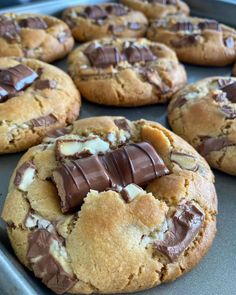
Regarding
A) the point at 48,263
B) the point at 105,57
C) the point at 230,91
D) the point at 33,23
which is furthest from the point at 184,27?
the point at 48,263

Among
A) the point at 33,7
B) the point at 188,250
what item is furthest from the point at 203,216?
the point at 33,7

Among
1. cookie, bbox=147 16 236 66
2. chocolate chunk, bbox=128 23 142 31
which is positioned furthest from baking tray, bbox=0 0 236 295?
chocolate chunk, bbox=128 23 142 31

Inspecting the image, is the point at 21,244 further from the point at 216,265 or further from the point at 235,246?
the point at 235,246

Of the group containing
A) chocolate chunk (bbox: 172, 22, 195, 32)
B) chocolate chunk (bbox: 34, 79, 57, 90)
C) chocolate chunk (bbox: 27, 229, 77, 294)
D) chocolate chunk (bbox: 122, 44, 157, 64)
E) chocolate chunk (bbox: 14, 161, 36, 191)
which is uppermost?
chocolate chunk (bbox: 172, 22, 195, 32)

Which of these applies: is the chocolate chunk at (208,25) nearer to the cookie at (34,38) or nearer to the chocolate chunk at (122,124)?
the cookie at (34,38)

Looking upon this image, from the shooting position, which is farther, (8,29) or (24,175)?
(8,29)

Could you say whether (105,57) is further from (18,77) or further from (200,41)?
(200,41)

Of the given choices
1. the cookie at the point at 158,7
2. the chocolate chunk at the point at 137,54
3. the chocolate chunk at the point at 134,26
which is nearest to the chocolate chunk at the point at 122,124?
the chocolate chunk at the point at 137,54

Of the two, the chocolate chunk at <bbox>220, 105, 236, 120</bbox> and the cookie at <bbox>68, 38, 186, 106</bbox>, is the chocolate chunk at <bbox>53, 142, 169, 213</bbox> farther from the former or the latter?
the cookie at <bbox>68, 38, 186, 106</bbox>
